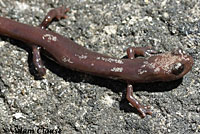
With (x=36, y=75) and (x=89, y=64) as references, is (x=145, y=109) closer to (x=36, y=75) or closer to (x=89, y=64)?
(x=89, y=64)

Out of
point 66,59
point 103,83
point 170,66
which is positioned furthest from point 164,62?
point 66,59

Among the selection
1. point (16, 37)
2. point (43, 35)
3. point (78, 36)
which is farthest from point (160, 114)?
point (16, 37)

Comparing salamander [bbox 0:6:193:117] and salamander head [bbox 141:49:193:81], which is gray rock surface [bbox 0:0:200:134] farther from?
salamander head [bbox 141:49:193:81]

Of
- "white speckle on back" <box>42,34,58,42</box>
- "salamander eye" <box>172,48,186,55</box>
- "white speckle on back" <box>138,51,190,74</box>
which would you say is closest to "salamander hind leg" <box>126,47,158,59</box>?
"white speckle on back" <box>138,51,190,74</box>

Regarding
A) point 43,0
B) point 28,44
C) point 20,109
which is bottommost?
point 20,109

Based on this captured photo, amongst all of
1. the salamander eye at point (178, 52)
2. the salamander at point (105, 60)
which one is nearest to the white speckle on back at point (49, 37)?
the salamander at point (105, 60)

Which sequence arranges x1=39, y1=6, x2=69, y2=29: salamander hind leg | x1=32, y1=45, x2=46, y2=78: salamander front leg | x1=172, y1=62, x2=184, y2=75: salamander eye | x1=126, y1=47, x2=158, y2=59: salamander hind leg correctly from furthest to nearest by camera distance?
x1=39, y1=6, x2=69, y2=29: salamander hind leg < x1=32, y1=45, x2=46, y2=78: salamander front leg < x1=126, y1=47, x2=158, y2=59: salamander hind leg < x1=172, y1=62, x2=184, y2=75: salamander eye
